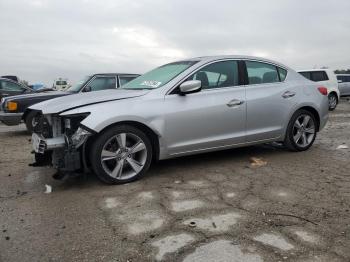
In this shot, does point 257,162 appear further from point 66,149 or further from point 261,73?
point 66,149

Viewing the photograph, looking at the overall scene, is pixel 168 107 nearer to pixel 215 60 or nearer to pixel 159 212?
pixel 215 60

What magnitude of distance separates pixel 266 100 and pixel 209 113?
1.07 metres

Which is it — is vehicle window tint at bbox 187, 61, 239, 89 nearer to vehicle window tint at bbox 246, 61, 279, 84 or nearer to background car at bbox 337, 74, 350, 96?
vehicle window tint at bbox 246, 61, 279, 84

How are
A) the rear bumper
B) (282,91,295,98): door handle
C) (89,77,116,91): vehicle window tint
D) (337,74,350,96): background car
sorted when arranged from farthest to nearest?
(337,74,350,96): background car → (89,77,116,91): vehicle window tint → the rear bumper → (282,91,295,98): door handle

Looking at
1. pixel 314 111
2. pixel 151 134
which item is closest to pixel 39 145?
pixel 151 134

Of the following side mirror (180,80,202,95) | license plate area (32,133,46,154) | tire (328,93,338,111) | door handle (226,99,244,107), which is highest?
side mirror (180,80,202,95)

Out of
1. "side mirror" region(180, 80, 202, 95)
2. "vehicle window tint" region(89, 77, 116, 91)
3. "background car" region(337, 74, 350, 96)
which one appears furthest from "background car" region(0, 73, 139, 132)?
"background car" region(337, 74, 350, 96)

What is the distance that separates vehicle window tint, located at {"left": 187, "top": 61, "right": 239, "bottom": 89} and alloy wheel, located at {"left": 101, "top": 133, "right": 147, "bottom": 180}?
1.21 meters

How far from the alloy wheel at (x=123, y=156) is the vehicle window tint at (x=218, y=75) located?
1210 mm

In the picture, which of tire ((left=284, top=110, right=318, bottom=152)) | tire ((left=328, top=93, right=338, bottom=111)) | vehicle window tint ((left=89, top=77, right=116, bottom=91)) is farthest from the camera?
tire ((left=328, top=93, right=338, bottom=111))

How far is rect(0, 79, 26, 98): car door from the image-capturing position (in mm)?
14055

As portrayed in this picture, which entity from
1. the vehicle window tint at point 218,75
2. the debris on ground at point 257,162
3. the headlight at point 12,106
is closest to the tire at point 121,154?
the vehicle window tint at point 218,75

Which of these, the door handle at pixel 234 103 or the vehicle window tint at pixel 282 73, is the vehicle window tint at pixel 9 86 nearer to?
the vehicle window tint at pixel 282 73

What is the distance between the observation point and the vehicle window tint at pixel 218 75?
17.8 feet
